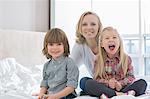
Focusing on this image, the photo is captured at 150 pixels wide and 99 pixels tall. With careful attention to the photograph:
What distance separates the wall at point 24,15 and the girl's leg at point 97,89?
4.90 feet

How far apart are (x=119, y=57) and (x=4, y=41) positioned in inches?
48.0

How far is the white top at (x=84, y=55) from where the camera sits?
5.59ft

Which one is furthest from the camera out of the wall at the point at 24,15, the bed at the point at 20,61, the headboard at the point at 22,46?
the wall at the point at 24,15

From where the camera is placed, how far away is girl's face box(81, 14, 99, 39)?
1.66 metres

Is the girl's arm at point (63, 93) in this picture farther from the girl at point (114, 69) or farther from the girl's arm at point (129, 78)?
the girl's arm at point (129, 78)

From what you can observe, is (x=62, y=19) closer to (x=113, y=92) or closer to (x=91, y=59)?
(x=91, y=59)

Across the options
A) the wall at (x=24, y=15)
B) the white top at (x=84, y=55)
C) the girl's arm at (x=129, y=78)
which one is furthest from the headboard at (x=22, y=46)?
the girl's arm at (x=129, y=78)

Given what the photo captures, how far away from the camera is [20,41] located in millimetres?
2584

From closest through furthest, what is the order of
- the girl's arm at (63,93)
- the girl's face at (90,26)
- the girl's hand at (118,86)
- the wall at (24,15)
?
the girl's arm at (63,93), the girl's hand at (118,86), the girl's face at (90,26), the wall at (24,15)

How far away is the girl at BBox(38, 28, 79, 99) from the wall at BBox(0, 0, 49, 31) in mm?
1306

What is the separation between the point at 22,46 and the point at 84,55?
39.5 inches

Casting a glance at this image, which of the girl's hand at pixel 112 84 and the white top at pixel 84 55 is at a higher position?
the white top at pixel 84 55

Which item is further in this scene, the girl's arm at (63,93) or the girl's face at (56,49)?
the girl's face at (56,49)

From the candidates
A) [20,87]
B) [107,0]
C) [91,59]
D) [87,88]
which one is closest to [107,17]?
[107,0]
